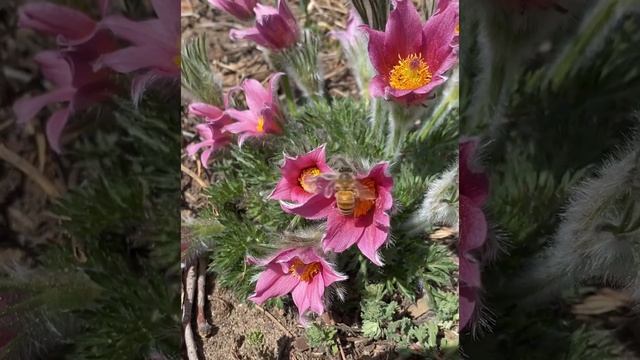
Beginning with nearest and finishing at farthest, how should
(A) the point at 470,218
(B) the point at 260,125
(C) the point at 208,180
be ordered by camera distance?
(A) the point at 470,218 < (B) the point at 260,125 < (C) the point at 208,180

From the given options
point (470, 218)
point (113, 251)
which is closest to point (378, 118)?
point (470, 218)

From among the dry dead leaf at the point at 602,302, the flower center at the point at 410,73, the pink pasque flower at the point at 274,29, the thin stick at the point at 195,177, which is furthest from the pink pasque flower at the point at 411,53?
the thin stick at the point at 195,177

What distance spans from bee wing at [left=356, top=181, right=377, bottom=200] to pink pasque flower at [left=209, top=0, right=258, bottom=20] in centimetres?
36

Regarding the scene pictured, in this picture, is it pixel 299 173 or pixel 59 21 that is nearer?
pixel 59 21

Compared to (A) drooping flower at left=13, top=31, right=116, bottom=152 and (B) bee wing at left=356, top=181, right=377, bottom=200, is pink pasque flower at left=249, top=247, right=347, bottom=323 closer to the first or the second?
(B) bee wing at left=356, top=181, right=377, bottom=200

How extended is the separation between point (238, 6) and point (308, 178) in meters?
0.32

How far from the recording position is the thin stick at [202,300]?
110 centimetres

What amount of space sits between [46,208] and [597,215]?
0.42m

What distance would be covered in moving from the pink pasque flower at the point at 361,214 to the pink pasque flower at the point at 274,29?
0.29 m

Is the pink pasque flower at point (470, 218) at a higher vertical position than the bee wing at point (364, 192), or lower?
higher

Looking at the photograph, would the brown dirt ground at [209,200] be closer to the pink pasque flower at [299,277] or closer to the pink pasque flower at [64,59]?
the pink pasque flower at [299,277]

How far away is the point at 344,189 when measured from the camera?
30.3 inches

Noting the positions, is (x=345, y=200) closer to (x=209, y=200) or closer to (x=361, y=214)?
(x=361, y=214)

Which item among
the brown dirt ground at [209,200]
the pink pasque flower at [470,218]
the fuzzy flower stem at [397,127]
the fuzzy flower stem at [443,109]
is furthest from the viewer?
the brown dirt ground at [209,200]
